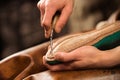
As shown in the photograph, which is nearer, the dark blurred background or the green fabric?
the green fabric

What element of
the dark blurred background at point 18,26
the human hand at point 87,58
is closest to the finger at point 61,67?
the human hand at point 87,58

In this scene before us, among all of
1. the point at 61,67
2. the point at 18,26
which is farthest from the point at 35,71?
the point at 18,26

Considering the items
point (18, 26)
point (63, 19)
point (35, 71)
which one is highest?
point (63, 19)

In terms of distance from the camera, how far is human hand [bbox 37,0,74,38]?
0.85 metres

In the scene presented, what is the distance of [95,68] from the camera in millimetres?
799

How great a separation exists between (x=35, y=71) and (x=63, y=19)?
0.16 metres

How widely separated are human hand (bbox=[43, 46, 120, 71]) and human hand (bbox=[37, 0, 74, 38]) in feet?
0.30

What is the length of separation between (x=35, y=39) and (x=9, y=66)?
163 cm

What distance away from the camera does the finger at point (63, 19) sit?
856 millimetres

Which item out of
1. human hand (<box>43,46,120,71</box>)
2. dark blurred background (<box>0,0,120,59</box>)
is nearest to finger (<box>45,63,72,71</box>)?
human hand (<box>43,46,120,71</box>)

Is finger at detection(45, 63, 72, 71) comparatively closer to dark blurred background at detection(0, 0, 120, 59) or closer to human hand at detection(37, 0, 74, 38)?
human hand at detection(37, 0, 74, 38)

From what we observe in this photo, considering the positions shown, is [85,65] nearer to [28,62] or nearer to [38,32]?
[28,62]

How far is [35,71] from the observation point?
0.92 m

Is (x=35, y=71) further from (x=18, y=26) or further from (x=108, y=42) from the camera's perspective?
(x=18, y=26)
